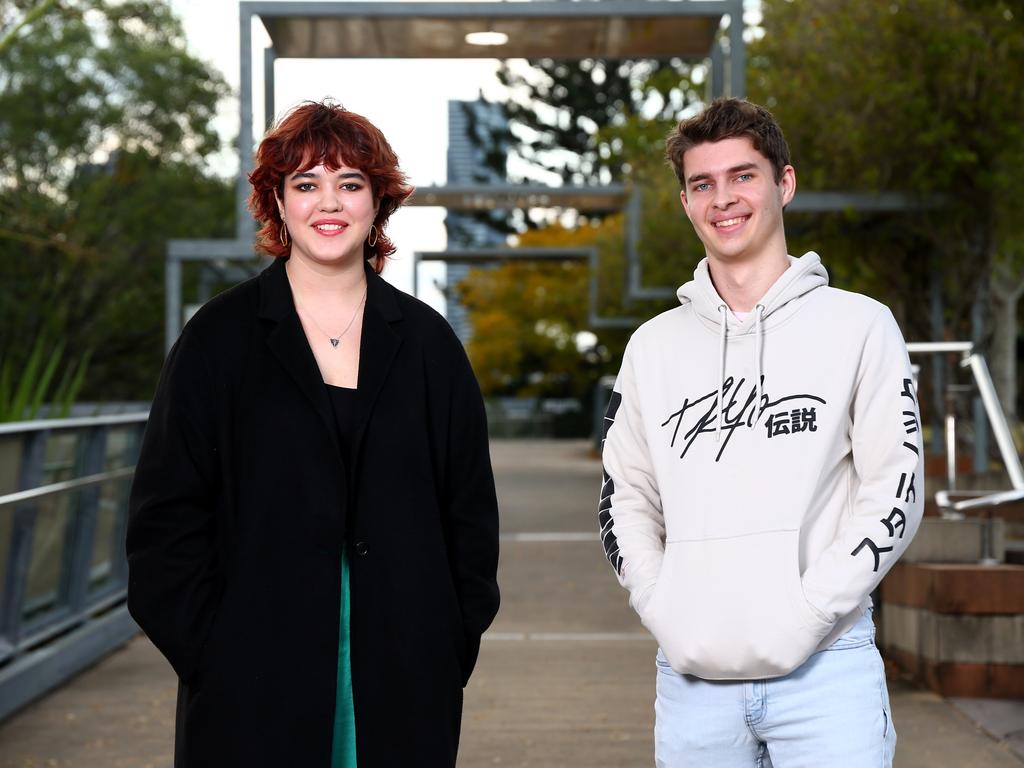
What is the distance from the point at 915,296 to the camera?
14.6 m

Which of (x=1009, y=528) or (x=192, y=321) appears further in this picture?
(x=1009, y=528)

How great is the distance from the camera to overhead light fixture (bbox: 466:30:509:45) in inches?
452

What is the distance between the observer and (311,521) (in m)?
2.81

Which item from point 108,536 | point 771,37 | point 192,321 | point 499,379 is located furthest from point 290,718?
point 499,379

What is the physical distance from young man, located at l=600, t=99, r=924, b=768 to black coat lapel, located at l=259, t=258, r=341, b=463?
591mm

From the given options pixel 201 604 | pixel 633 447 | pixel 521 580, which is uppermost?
pixel 633 447

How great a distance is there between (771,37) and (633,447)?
16174mm

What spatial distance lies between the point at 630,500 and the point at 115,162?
113 ft

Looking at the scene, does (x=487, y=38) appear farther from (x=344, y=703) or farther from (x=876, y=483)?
(x=876, y=483)

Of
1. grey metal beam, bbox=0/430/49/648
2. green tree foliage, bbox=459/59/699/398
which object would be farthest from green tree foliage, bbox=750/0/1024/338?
green tree foliage, bbox=459/59/699/398

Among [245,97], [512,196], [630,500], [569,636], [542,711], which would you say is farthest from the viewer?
[512,196]

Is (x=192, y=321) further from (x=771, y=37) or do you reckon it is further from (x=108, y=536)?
(x=771, y=37)

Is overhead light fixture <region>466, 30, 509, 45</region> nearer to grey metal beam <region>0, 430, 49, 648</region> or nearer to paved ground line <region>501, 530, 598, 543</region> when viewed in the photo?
paved ground line <region>501, 530, 598, 543</region>

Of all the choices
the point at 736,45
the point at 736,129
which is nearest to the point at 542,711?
the point at 736,129
